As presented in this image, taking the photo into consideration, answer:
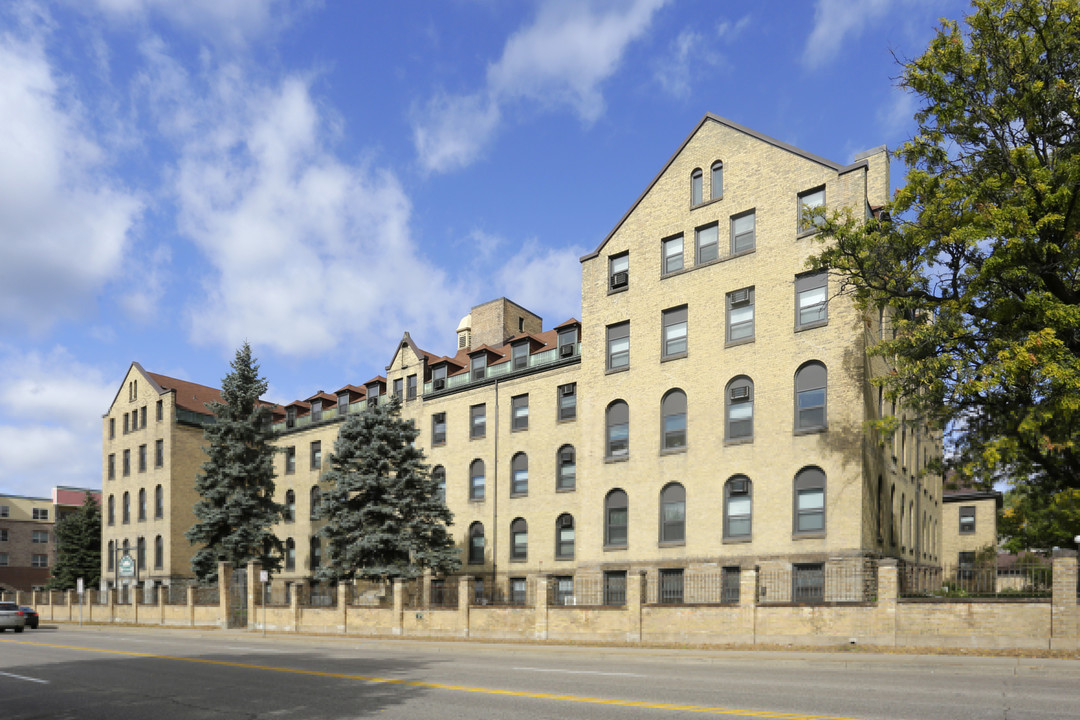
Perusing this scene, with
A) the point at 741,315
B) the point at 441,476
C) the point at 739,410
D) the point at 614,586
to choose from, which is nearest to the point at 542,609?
the point at 614,586

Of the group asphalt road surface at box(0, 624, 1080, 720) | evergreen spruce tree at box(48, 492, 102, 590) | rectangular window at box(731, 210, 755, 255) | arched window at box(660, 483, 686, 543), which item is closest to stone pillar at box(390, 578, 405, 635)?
asphalt road surface at box(0, 624, 1080, 720)

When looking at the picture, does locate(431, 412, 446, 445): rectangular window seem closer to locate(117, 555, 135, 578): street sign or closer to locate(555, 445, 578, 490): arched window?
locate(555, 445, 578, 490): arched window

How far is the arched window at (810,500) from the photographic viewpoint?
26.9 meters

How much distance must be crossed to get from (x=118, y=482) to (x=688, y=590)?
1932 inches

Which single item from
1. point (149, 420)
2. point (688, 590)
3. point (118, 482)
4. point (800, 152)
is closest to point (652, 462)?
point (688, 590)

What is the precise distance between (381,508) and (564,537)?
841 centimetres

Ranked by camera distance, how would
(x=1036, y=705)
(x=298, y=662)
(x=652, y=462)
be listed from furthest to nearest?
→ 1. (x=652, y=462)
2. (x=298, y=662)
3. (x=1036, y=705)

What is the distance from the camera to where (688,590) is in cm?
2869

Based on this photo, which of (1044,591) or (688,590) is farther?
(688,590)

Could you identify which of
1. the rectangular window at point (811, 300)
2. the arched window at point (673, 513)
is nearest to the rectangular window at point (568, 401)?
the arched window at point (673, 513)

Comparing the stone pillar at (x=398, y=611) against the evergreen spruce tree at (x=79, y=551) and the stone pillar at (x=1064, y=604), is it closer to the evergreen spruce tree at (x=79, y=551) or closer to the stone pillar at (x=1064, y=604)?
the stone pillar at (x=1064, y=604)

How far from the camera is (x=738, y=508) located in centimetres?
2870

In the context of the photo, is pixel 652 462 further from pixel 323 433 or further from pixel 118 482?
pixel 118 482

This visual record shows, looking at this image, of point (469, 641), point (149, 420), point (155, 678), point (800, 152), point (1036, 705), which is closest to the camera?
point (1036, 705)
